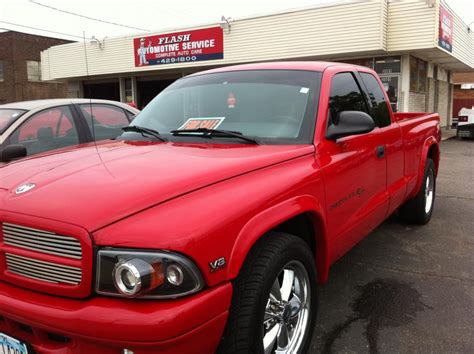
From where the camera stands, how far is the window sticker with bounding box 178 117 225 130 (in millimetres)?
3091

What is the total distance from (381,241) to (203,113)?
267 centimetres

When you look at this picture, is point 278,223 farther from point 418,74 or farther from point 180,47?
point 180,47

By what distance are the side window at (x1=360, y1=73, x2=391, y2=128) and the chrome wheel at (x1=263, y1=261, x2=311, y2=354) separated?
1.93 metres

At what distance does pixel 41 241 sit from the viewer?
189 centimetres

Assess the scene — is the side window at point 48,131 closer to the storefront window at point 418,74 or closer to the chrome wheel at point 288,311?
the chrome wheel at point 288,311

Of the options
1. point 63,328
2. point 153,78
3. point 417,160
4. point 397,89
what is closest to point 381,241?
point 417,160

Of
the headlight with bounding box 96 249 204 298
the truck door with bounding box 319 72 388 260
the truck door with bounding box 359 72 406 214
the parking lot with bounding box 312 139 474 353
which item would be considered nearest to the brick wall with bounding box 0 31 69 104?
the parking lot with bounding box 312 139 474 353

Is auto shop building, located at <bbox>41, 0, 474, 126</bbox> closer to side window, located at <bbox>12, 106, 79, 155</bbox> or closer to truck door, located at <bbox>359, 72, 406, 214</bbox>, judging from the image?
truck door, located at <bbox>359, 72, 406, 214</bbox>

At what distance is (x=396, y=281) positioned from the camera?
3.82 meters

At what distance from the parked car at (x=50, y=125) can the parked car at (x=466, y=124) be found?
1558 cm

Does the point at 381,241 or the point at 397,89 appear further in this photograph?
the point at 397,89

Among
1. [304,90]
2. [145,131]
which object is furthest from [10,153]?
[304,90]

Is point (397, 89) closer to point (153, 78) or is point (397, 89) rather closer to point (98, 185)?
point (153, 78)

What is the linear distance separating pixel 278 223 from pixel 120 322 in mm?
904
